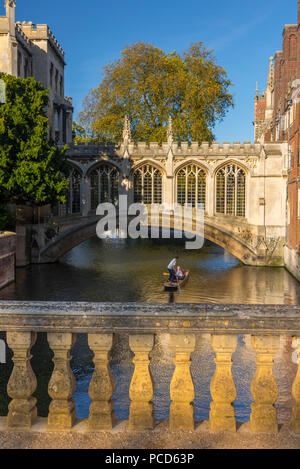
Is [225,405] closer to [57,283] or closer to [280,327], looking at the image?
[280,327]

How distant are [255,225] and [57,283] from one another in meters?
15.1

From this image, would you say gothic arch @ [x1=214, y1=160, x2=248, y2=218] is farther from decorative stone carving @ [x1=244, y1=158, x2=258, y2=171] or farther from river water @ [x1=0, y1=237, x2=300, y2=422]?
river water @ [x1=0, y1=237, x2=300, y2=422]

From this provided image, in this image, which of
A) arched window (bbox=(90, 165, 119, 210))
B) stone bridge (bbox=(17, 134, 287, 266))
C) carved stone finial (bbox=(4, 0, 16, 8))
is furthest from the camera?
arched window (bbox=(90, 165, 119, 210))

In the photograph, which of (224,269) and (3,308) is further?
(224,269)

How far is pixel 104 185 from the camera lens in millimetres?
34062

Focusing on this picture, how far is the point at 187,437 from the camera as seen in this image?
311cm

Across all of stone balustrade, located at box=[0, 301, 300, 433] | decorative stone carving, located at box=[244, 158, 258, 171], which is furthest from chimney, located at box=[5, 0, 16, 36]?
stone balustrade, located at box=[0, 301, 300, 433]

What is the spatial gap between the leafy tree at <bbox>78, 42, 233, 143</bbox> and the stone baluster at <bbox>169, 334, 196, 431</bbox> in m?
36.5

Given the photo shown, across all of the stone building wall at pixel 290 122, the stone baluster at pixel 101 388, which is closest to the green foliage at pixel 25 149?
the stone building wall at pixel 290 122

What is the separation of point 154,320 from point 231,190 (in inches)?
1229

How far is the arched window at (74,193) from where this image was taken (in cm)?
3406

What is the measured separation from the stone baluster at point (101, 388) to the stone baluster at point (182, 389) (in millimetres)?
467

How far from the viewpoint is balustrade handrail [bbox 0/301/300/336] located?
10.3 feet

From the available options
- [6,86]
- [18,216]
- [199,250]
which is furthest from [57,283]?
[199,250]
